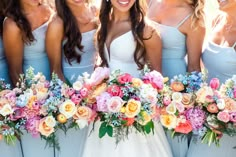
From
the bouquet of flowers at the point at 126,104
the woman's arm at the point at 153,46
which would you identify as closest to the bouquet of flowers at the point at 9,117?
the bouquet of flowers at the point at 126,104

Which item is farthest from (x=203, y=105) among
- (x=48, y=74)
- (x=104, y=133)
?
(x=48, y=74)

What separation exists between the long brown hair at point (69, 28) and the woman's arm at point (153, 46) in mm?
645

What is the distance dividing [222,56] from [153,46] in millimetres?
602

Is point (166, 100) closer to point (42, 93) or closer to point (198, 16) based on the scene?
point (42, 93)

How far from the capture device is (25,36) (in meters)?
4.23

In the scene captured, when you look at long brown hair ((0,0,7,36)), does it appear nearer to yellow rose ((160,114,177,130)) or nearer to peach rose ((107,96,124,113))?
peach rose ((107,96,124,113))

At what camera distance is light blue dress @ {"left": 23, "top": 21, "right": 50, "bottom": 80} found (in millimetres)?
4305

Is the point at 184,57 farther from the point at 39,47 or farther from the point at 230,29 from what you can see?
the point at 39,47

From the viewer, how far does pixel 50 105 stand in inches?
134

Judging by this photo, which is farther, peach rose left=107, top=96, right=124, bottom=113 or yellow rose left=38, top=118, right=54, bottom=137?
yellow rose left=38, top=118, right=54, bottom=137

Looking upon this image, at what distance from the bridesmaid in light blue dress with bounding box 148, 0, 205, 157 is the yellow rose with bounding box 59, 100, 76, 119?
128cm

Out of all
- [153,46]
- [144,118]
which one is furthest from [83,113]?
[153,46]

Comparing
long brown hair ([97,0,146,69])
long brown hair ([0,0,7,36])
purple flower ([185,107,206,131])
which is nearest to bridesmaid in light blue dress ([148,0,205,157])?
long brown hair ([97,0,146,69])

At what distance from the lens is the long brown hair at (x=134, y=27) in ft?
13.4
